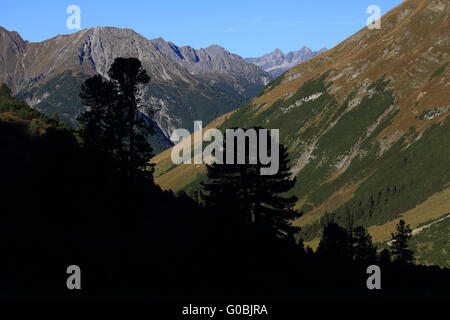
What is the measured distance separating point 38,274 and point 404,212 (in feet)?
589

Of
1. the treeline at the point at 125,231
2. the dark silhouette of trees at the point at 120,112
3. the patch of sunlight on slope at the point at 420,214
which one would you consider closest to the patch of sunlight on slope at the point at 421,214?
the patch of sunlight on slope at the point at 420,214

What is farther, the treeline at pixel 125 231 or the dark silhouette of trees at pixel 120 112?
the dark silhouette of trees at pixel 120 112

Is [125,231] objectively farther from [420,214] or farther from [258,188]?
[420,214]

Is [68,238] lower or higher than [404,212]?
lower

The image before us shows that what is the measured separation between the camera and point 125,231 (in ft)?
100

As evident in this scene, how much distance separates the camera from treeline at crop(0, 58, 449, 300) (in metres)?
22.0

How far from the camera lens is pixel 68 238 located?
1033 inches

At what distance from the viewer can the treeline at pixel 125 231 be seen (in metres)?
22.0

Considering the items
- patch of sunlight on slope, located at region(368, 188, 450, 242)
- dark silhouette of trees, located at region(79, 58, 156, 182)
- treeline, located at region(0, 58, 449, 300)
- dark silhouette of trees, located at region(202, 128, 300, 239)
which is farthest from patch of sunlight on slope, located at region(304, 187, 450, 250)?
dark silhouette of trees, located at region(79, 58, 156, 182)

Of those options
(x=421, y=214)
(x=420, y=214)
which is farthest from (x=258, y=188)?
(x=420, y=214)

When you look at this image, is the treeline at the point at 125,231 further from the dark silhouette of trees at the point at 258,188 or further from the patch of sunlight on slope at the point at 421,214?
the patch of sunlight on slope at the point at 421,214

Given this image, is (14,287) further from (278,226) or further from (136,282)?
(278,226)

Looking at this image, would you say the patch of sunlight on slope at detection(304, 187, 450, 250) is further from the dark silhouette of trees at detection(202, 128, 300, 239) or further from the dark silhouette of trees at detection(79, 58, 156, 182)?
the dark silhouette of trees at detection(79, 58, 156, 182)
